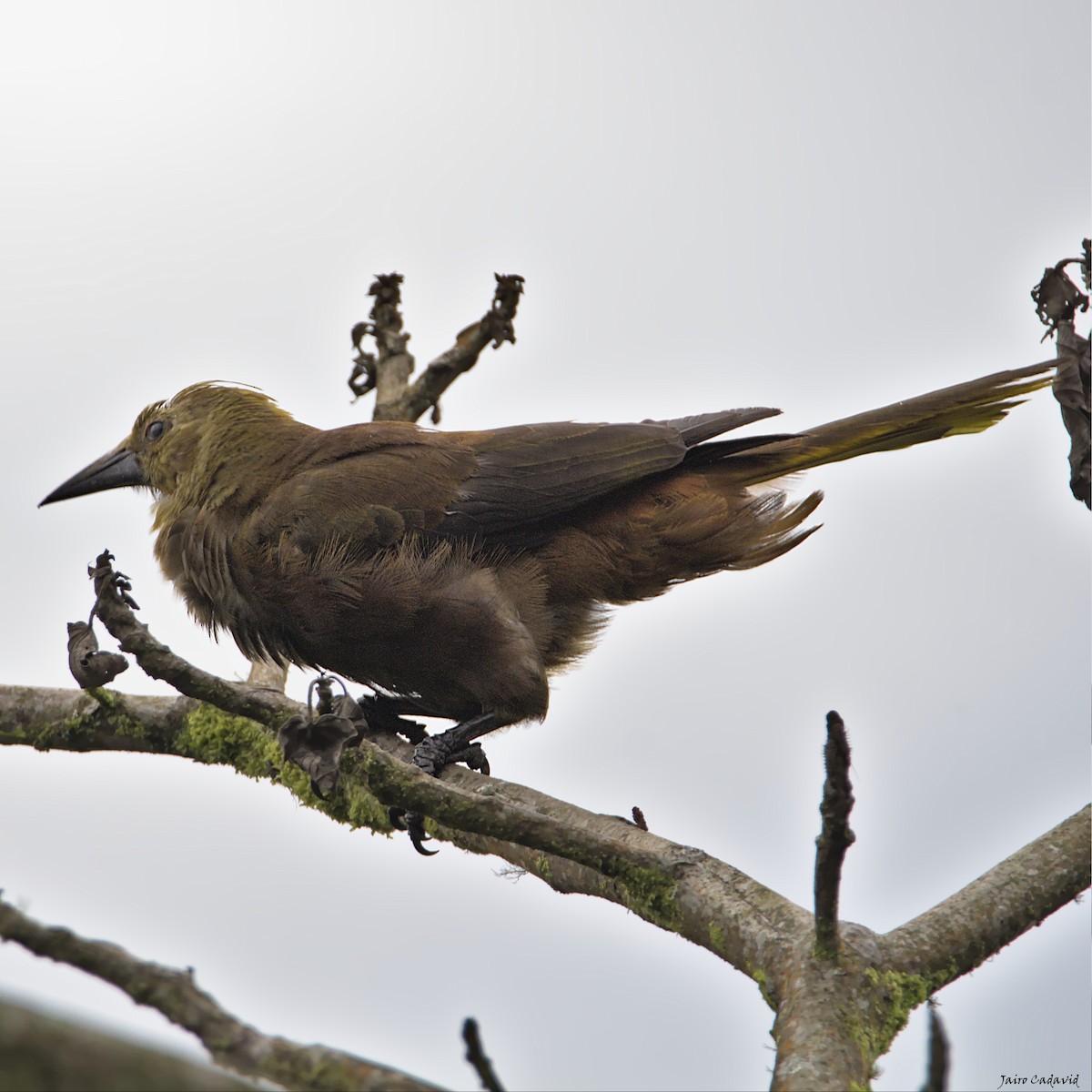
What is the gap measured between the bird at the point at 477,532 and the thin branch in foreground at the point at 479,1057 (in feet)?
8.21

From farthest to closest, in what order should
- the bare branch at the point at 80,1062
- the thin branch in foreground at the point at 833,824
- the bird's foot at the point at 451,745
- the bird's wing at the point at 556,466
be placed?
1. the bird's wing at the point at 556,466
2. the bird's foot at the point at 451,745
3. the thin branch in foreground at the point at 833,824
4. the bare branch at the point at 80,1062

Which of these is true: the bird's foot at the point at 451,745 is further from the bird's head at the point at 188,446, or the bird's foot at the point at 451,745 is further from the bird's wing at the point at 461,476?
the bird's head at the point at 188,446

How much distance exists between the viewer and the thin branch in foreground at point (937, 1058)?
143cm

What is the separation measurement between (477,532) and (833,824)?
7.46 ft

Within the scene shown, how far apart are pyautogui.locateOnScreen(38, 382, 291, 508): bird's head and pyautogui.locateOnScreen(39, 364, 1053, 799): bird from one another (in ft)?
0.07

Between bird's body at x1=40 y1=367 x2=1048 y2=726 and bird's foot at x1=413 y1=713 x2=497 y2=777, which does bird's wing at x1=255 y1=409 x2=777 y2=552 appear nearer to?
bird's body at x1=40 y1=367 x2=1048 y2=726

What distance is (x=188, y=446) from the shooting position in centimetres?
474

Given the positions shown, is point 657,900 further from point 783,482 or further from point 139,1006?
point 783,482

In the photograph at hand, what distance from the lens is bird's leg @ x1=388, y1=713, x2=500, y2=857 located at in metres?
3.91

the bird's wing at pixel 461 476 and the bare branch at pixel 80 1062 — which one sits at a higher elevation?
the bird's wing at pixel 461 476

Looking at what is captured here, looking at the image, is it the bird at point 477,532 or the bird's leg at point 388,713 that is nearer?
the bird at point 477,532

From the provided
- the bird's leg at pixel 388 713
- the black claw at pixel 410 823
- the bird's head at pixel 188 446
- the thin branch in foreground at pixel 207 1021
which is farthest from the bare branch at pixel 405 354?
the thin branch in foreground at pixel 207 1021

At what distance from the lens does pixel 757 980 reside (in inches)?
107

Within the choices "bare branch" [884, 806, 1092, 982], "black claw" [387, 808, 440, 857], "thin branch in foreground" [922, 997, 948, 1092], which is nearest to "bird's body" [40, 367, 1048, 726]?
"black claw" [387, 808, 440, 857]
